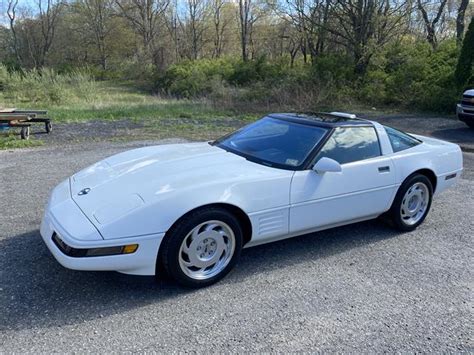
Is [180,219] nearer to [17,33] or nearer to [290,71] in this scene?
[290,71]

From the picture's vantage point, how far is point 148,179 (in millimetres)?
3191

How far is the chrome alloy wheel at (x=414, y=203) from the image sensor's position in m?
4.20

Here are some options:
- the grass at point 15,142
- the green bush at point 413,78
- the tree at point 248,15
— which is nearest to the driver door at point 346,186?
the grass at point 15,142

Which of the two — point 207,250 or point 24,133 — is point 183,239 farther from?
point 24,133

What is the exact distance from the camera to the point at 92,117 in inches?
517

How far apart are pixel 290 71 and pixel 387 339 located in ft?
72.8

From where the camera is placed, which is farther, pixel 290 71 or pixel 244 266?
pixel 290 71

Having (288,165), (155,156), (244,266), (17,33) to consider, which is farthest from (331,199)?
(17,33)

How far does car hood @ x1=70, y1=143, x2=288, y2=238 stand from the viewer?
284 centimetres

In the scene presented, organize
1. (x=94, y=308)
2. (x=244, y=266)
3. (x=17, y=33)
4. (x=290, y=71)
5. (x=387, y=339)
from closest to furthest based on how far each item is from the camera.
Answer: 1. (x=387, y=339)
2. (x=94, y=308)
3. (x=244, y=266)
4. (x=290, y=71)
5. (x=17, y=33)

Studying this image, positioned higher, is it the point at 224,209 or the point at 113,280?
the point at 224,209

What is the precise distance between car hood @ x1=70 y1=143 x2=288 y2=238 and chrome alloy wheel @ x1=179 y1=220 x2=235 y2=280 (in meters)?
0.30

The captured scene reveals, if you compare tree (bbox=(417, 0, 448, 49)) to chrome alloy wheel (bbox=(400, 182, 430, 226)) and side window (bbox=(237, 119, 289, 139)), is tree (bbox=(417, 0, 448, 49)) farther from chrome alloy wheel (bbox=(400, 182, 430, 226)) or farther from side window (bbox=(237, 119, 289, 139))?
side window (bbox=(237, 119, 289, 139))

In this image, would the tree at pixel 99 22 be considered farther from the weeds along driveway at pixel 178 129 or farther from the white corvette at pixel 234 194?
the white corvette at pixel 234 194
